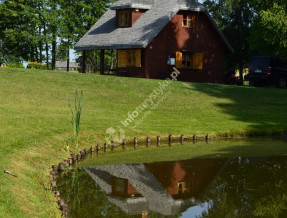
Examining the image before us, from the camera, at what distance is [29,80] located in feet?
122

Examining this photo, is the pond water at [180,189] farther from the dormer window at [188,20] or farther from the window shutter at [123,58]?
the dormer window at [188,20]

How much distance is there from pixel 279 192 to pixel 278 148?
8.69 meters

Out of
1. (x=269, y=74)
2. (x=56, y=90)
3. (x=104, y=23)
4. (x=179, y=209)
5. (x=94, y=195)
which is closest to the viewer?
(x=179, y=209)

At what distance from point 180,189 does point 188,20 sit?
31.2 metres

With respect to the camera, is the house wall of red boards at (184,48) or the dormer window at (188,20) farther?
the dormer window at (188,20)

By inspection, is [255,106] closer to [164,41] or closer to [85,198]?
[164,41]

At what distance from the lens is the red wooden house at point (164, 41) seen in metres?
43.2

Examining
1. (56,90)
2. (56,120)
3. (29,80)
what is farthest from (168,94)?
(56,120)

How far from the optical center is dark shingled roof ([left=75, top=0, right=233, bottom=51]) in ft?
140

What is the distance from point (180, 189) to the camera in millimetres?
16047

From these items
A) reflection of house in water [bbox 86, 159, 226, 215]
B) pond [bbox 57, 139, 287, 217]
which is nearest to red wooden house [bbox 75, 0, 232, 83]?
reflection of house in water [bbox 86, 159, 226, 215]

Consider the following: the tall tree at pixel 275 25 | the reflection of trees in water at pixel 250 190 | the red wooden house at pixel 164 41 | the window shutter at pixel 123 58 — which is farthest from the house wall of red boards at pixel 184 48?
the reflection of trees in water at pixel 250 190

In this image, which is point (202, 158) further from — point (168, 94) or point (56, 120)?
point (168, 94)

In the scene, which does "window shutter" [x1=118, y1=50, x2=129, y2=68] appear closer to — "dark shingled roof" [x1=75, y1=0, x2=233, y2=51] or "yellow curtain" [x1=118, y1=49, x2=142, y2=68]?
"yellow curtain" [x1=118, y1=49, x2=142, y2=68]
